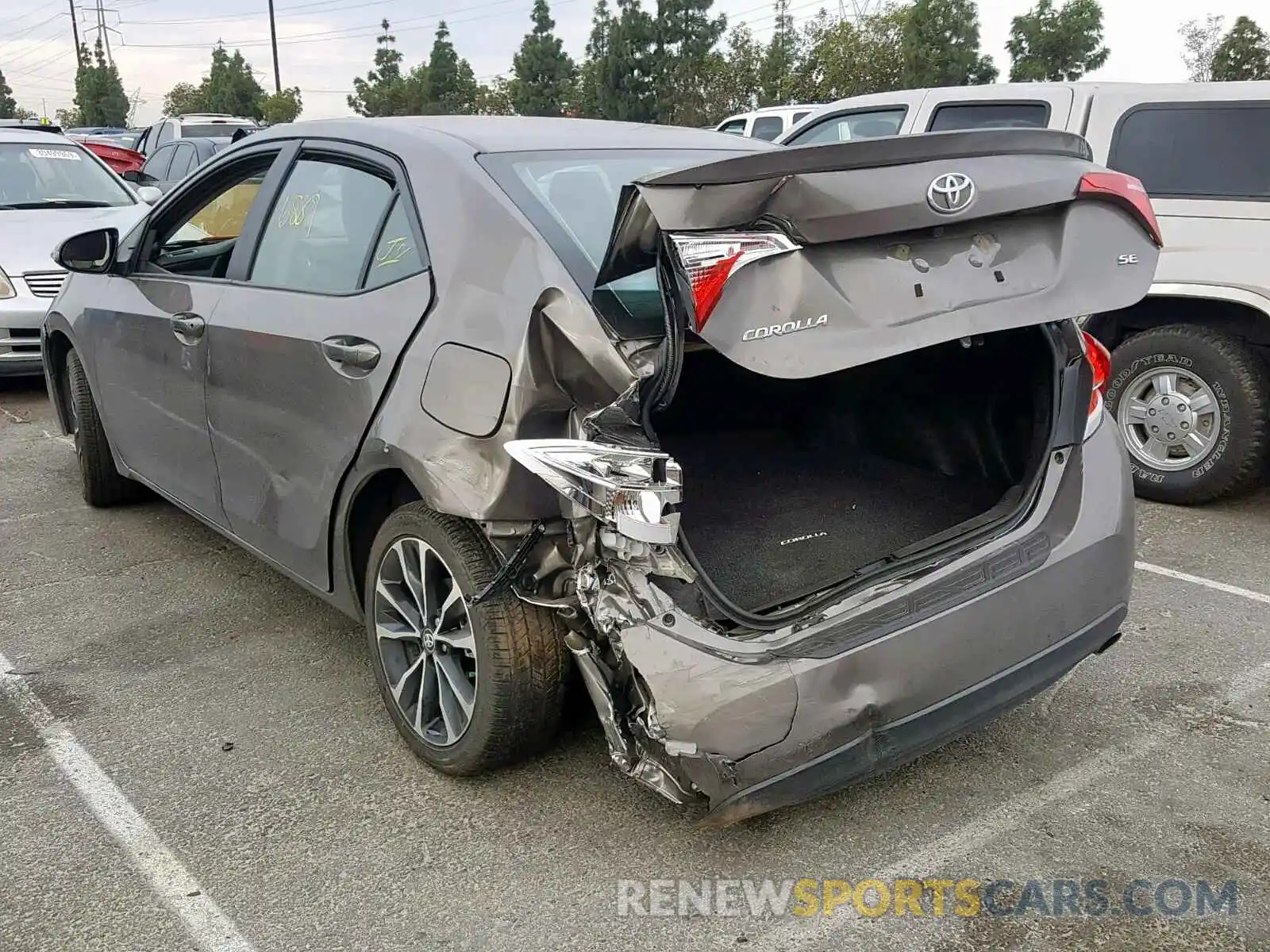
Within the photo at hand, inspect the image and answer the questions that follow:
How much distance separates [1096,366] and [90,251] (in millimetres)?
3856

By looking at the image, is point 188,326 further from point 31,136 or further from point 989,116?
point 31,136

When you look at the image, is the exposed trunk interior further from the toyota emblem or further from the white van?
the white van

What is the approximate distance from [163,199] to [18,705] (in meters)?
1.99

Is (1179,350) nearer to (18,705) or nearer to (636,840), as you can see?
(636,840)

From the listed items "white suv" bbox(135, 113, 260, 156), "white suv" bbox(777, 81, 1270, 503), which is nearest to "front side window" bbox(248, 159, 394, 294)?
"white suv" bbox(777, 81, 1270, 503)

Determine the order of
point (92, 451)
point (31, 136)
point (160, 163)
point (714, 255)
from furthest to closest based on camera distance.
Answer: point (160, 163) < point (31, 136) < point (92, 451) < point (714, 255)

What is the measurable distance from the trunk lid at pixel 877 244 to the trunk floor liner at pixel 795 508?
0.81 metres

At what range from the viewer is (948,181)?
8.33 feet

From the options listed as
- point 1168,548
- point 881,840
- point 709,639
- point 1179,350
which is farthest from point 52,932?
point 1179,350

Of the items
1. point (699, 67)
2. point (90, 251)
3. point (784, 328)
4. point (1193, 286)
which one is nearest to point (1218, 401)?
point (1193, 286)

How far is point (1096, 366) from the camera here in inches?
124

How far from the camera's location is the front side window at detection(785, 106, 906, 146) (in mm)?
6629

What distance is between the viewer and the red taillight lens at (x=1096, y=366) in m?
3.09

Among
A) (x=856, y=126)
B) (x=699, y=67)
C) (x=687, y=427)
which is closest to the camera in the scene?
(x=687, y=427)
